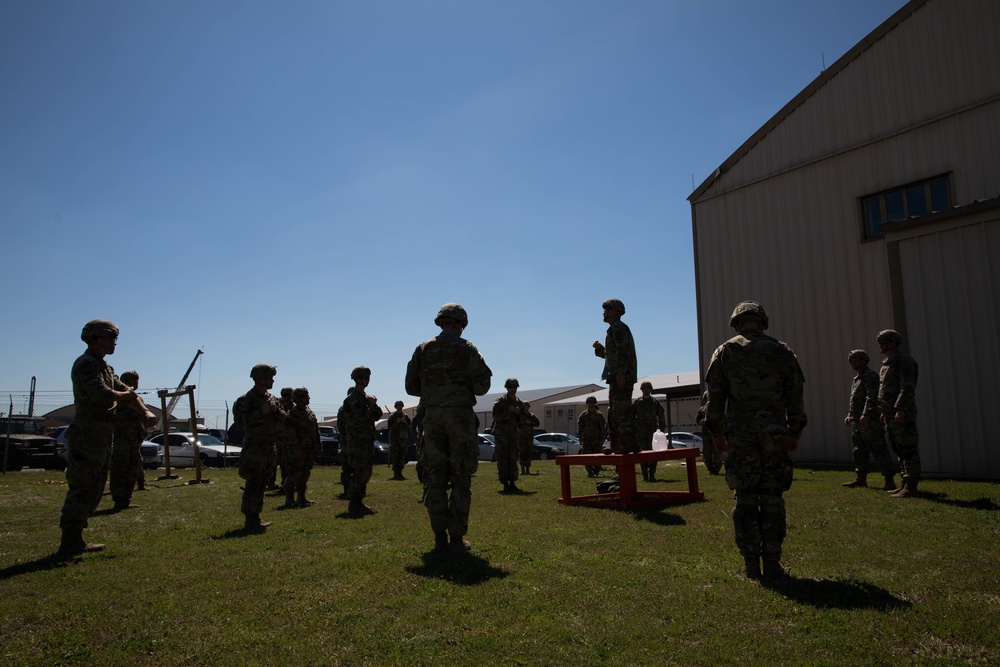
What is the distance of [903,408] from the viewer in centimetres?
827

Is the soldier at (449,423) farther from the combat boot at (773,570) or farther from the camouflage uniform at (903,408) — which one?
the camouflage uniform at (903,408)

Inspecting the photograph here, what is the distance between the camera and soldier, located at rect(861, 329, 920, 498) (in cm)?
834

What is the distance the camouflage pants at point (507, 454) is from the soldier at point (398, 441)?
192 inches

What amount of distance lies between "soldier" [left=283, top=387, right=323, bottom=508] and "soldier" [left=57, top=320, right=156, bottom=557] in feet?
13.4

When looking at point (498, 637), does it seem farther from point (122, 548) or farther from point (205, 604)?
point (122, 548)

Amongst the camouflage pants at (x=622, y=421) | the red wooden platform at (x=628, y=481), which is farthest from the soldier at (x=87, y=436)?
the camouflage pants at (x=622, y=421)

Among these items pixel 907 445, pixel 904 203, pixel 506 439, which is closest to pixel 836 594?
pixel 907 445

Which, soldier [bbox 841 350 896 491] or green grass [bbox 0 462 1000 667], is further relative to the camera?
soldier [bbox 841 350 896 491]

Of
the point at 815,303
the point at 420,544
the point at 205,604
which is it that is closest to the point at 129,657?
the point at 205,604

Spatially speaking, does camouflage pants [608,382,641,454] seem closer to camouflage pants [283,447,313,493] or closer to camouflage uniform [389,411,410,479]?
camouflage pants [283,447,313,493]

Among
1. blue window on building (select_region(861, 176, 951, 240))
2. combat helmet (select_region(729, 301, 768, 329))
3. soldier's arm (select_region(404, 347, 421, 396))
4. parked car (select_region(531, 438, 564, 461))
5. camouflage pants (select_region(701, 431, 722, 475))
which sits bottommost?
parked car (select_region(531, 438, 564, 461))

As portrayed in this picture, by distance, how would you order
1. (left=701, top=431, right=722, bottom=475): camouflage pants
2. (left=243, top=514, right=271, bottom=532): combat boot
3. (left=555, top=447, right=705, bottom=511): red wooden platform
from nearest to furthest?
(left=243, top=514, right=271, bottom=532): combat boot, (left=555, top=447, right=705, bottom=511): red wooden platform, (left=701, top=431, right=722, bottom=475): camouflage pants

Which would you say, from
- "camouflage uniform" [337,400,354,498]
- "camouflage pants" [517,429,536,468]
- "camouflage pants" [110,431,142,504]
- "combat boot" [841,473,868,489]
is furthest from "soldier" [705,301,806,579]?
"camouflage pants" [517,429,536,468]

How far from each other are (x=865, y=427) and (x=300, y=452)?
8.59m
